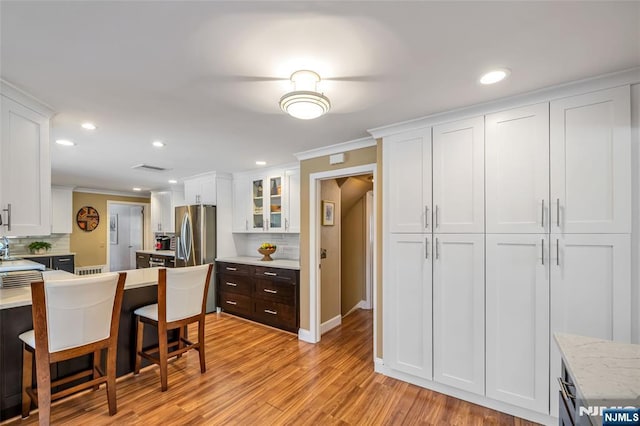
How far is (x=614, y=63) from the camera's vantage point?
1646mm

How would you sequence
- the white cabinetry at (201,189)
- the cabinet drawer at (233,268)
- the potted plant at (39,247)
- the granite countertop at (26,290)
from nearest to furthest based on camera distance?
the granite countertop at (26,290) < the cabinet drawer at (233,268) < the white cabinetry at (201,189) < the potted plant at (39,247)

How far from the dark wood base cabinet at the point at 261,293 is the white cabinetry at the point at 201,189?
1178mm

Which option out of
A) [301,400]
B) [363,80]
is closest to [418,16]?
[363,80]

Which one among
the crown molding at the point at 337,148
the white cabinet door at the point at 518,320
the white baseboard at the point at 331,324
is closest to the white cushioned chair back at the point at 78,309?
the crown molding at the point at 337,148

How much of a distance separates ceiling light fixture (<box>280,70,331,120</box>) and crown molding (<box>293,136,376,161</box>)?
127cm

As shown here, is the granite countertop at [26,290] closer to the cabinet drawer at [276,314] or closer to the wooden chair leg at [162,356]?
the wooden chair leg at [162,356]

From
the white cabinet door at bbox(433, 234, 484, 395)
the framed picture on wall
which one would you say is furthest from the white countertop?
the white cabinet door at bbox(433, 234, 484, 395)

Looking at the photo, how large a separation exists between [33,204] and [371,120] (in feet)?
8.88

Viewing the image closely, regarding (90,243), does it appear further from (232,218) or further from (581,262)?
(581,262)

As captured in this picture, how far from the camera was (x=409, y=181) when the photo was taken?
253cm

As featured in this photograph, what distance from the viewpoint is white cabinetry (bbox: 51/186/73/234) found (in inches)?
230

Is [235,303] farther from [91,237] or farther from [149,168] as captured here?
[91,237]

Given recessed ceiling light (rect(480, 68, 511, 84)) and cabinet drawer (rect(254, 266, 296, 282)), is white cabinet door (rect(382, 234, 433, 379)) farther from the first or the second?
cabinet drawer (rect(254, 266, 296, 282))

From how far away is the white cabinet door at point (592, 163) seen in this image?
1.75 m
